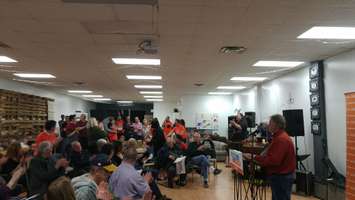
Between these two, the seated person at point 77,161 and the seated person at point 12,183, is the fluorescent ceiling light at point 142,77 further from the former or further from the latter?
the seated person at point 12,183

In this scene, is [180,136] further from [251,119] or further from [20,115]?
[20,115]

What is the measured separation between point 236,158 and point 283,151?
0.76 metres

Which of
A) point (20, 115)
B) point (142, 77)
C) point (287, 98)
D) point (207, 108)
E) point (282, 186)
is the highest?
point (142, 77)

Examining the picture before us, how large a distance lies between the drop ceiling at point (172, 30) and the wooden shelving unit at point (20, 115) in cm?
255

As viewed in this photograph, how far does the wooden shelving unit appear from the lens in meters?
9.52

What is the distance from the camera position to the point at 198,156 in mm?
8266

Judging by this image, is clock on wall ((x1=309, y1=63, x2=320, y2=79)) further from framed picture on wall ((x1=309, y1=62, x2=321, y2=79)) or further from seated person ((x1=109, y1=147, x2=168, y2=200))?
seated person ((x1=109, y1=147, x2=168, y2=200))

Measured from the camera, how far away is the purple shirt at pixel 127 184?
305 centimetres

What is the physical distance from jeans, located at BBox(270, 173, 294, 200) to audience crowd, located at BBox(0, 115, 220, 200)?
1611mm

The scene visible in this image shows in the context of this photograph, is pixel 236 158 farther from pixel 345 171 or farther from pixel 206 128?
pixel 206 128

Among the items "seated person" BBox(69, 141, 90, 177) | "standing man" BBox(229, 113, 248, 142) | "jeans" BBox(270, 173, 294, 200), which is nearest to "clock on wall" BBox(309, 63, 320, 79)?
"standing man" BBox(229, 113, 248, 142)

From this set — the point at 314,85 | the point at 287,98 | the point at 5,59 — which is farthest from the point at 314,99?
the point at 5,59

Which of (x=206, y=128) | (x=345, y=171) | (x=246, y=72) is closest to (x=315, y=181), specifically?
(x=345, y=171)

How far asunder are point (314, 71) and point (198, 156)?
3466mm
